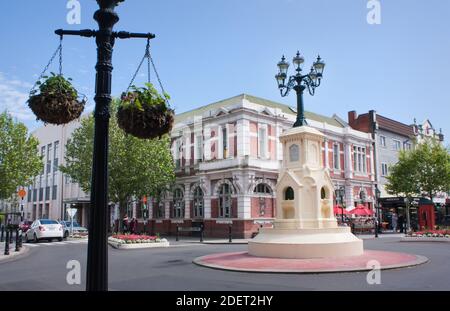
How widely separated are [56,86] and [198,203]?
100 feet

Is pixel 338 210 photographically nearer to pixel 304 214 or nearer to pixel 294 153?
pixel 294 153

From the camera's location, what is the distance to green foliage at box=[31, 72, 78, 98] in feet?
17.7

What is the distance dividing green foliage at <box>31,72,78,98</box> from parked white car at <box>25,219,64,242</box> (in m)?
25.3

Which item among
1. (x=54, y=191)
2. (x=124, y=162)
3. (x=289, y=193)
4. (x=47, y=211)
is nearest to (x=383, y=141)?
(x=124, y=162)

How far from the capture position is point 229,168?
31.9 metres

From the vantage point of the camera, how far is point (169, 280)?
10469 mm

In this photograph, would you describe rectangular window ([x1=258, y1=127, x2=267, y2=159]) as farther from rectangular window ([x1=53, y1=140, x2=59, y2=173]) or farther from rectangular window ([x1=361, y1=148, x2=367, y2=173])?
rectangular window ([x1=53, y1=140, x2=59, y2=173])

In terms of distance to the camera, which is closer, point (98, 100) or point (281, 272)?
point (98, 100)

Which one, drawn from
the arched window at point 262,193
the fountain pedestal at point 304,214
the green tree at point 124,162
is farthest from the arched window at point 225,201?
the fountain pedestal at point 304,214

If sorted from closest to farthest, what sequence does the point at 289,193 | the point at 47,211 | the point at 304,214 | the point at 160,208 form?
1. the point at 304,214
2. the point at 289,193
3. the point at 160,208
4. the point at 47,211

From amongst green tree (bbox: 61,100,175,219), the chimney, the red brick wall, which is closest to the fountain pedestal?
the red brick wall

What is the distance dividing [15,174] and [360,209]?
28.1 meters
